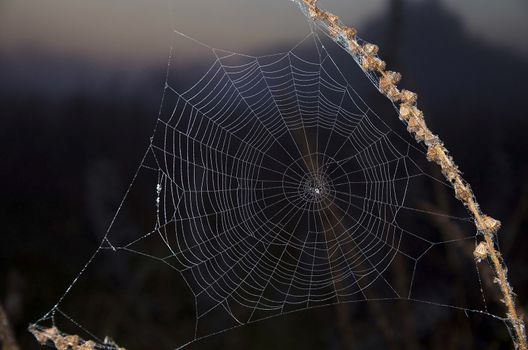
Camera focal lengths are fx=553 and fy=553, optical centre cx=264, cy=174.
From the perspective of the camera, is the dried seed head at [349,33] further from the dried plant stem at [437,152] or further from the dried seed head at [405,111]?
the dried seed head at [405,111]

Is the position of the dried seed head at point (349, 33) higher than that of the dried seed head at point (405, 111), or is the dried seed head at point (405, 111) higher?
the dried seed head at point (349, 33)

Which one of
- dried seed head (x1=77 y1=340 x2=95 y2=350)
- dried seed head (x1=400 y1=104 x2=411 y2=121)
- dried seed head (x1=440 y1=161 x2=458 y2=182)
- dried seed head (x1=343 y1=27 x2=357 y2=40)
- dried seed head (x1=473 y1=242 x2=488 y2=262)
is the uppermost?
dried seed head (x1=343 y1=27 x2=357 y2=40)

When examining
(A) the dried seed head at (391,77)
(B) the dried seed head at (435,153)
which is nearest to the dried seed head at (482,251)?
(B) the dried seed head at (435,153)

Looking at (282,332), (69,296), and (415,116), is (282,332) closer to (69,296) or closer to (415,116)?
(69,296)

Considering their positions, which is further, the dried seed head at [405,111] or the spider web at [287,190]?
the spider web at [287,190]

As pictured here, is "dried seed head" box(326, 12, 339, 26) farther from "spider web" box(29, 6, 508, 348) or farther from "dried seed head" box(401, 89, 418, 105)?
"spider web" box(29, 6, 508, 348)

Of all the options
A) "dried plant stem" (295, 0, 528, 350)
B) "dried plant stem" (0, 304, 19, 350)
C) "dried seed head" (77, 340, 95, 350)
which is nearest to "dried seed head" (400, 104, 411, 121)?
"dried plant stem" (295, 0, 528, 350)

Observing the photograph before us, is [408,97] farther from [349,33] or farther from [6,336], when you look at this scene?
[6,336]

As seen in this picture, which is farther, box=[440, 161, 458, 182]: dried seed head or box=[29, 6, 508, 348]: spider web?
box=[29, 6, 508, 348]: spider web

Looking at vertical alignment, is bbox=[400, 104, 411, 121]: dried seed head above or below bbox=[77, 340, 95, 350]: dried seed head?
above
